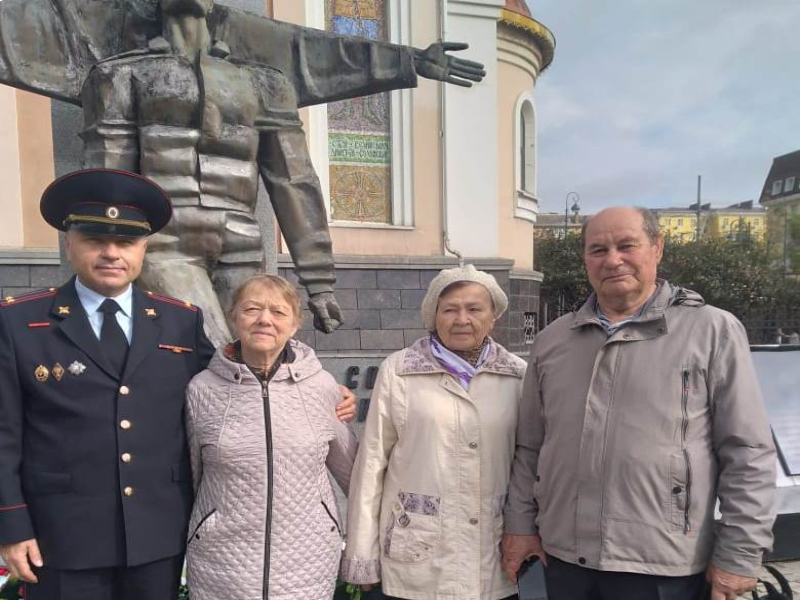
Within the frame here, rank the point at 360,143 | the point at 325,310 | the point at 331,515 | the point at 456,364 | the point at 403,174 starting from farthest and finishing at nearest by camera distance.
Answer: the point at 403,174
the point at 360,143
the point at 325,310
the point at 456,364
the point at 331,515

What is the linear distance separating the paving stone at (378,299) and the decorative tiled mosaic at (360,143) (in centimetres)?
138

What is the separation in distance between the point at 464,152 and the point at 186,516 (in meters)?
9.86

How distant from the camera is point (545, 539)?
2020 millimetres

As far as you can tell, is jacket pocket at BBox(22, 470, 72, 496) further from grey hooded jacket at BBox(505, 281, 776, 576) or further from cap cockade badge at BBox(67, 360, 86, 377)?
grey hooded jacket at BBox(505, 281, 776, 576)

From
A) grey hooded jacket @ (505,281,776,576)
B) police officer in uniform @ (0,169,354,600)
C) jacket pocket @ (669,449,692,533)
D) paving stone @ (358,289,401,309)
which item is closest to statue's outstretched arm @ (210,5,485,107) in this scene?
police officer in uniform @ (0,169,354,600)

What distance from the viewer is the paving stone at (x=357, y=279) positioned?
1027cm

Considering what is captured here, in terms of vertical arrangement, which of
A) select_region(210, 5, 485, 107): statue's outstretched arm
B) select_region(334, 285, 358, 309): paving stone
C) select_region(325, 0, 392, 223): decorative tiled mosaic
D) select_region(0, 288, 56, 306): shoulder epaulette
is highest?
select_region(325, 0, 392, 223): decorative tiled mosaic

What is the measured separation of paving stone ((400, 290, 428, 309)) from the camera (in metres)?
10.4

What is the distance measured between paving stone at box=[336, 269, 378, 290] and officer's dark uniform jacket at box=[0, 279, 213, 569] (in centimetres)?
829

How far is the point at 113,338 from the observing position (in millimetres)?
1947

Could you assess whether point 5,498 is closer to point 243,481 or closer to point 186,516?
point 186,516

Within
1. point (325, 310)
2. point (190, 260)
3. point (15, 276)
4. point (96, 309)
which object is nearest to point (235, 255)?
point (190, 260)

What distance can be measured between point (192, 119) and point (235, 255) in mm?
629

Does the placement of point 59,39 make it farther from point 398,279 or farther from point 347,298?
point 398,279
